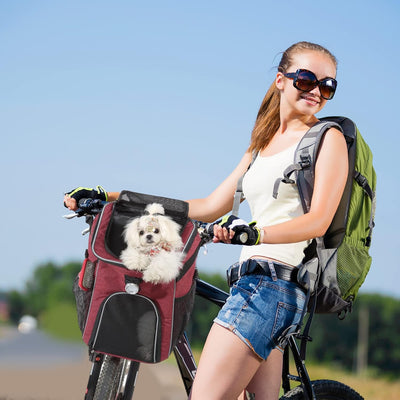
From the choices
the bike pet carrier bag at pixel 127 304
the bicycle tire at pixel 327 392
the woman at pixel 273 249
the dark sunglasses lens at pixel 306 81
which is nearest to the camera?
the bike pet carrier bag at pixel 127 304

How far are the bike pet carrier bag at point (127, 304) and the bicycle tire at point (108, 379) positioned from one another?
0.53 feet

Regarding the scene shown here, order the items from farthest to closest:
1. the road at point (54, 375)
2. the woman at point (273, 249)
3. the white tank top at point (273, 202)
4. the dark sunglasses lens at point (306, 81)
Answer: the road at point (54, 375)
the dark sunglasses lens at point (306, 81)
the white tank top at point (273, 202)
the woman at point (273, 249)

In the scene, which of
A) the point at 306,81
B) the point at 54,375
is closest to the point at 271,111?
the point at 306,81

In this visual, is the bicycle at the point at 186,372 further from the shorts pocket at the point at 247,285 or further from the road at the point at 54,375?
the road at the point at 54,375

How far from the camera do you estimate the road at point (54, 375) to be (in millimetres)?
8555

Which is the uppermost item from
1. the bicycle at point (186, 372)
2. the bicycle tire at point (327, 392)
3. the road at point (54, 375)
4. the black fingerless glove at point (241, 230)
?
the black fingerless glove at point (241, 230)

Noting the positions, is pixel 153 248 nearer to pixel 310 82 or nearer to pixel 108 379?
pixel 108 379

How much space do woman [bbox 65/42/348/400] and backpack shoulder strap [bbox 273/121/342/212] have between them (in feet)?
0.10

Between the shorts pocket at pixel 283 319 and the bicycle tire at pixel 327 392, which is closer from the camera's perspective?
the shorts pocket at pixel 283 319

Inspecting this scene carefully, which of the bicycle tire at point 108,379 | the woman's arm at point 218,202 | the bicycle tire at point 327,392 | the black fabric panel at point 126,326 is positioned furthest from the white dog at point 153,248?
the bicycle tire at point 327,392

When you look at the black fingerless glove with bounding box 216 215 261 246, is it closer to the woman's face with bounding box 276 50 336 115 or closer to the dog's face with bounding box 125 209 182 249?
the dog's face with bounding box 125 209 182 249

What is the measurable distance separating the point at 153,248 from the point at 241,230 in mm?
353

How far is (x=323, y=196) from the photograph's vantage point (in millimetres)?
2826

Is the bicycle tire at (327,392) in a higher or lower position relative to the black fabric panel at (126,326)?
lower
